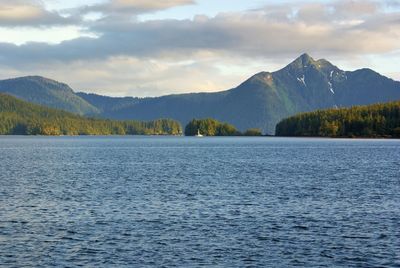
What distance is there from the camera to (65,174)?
350 feet

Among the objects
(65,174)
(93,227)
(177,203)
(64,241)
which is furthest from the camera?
(65,174)

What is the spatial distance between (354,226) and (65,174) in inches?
2612

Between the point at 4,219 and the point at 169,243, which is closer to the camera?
the point at 169,243

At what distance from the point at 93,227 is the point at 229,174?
5863cm

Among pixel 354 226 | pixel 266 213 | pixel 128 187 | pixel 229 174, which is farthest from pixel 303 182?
pixel 354 226

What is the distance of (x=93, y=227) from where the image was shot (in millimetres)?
50344

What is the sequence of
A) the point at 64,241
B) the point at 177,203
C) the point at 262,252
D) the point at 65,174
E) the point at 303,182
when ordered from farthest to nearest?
the point at 65,174 < the point at 303,182 < the point at 177,203 < the point at 64,241 < the point at 262,252

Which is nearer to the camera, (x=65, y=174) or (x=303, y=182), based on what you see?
(x=303, y=182)

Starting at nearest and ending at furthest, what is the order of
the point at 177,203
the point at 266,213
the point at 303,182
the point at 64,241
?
the point at 64,241
the point at 266,213
the point at 177,203
the point at 303,182

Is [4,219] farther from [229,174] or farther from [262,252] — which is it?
[229,174]

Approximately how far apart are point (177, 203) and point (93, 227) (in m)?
16.4

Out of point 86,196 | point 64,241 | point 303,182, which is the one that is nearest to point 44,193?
point 86,196

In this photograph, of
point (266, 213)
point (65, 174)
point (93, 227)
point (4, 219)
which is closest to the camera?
point (93, 227)

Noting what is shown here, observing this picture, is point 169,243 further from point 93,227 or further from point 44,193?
point 44,193
